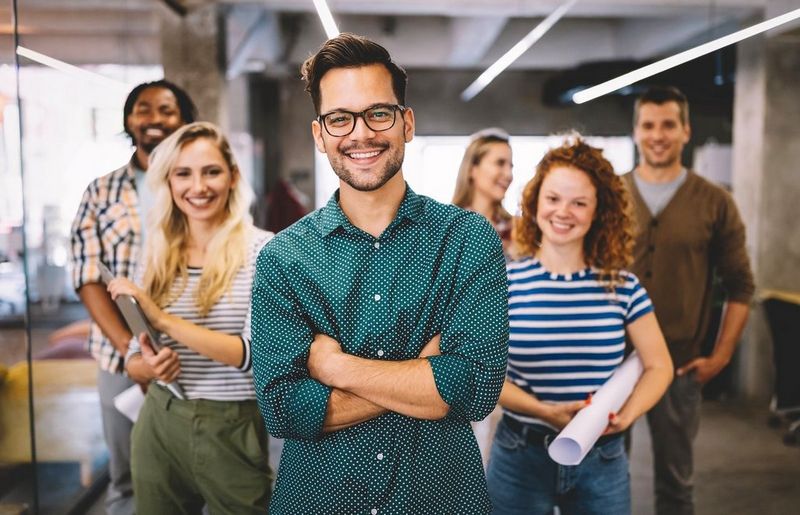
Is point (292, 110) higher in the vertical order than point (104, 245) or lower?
higher

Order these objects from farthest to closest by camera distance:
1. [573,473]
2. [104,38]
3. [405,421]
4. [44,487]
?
[104,38]
[44,487]
[573,473]
[405,421]

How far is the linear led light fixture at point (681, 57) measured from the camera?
3.43m

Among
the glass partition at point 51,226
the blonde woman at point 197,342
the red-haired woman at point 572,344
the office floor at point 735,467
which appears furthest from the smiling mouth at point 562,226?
the office floor at point 735,467

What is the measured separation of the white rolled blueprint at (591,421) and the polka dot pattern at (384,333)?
0.93 ft

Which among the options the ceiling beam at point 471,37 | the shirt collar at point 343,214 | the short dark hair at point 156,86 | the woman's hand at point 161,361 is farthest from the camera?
the ceiling beam at point 471,37

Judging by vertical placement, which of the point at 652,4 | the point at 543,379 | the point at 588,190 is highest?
the point at 652,4

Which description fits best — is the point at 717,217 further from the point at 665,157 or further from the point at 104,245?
the point at 104,245

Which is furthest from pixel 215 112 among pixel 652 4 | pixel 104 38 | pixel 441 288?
pixel 441 288

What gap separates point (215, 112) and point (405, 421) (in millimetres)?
4403

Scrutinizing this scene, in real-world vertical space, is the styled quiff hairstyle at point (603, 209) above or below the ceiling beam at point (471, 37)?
below

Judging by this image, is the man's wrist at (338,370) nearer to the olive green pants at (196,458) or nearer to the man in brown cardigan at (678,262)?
the olive green pants at (196,458)

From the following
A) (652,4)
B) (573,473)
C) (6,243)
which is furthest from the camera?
(652,4)

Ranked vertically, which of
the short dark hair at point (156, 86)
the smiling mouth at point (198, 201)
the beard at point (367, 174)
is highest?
the short dark hair at point (156, 86)

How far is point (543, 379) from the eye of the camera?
1925 millimetres
